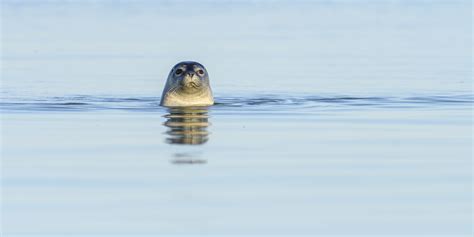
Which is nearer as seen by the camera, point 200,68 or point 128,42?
point 200,68

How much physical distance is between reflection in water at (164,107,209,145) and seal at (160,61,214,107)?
0.95ft

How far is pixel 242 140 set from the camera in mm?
14719

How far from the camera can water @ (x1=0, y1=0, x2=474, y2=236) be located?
1045cm

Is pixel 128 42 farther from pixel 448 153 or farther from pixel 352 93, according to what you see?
pixel 448 153

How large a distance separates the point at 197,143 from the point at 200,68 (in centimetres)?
456

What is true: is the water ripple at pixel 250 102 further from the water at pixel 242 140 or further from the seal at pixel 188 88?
the seal at pixel 188 88

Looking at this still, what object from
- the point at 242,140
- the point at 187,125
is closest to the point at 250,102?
the point at 187,125

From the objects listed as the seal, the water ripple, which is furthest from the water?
the seal

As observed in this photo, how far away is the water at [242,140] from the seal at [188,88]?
24cm

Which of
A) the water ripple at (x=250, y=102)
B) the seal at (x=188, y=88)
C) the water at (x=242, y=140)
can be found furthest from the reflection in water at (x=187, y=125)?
the water ripple at (x=250, y=102)

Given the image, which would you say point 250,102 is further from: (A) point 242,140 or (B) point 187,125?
(A) point 242,140

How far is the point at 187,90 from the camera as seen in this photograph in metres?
18.7

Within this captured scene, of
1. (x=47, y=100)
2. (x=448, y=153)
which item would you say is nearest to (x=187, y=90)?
(x=47, y=100)

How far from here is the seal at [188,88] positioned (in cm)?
1862
